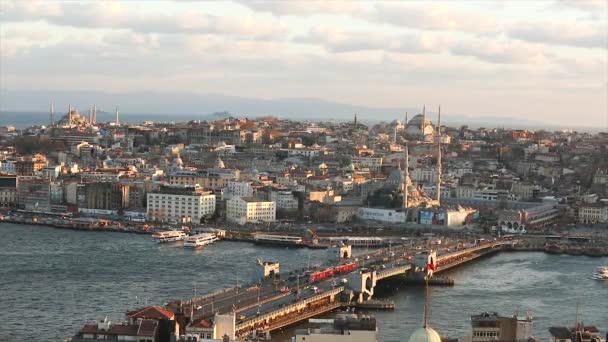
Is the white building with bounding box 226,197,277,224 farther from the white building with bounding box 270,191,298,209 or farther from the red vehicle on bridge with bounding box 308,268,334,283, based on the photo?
the red vehicle on bridge with bounding box 308,268,334,283

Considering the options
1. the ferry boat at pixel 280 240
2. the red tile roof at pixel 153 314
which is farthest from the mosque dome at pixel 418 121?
the red tile roof at pixel 153 314

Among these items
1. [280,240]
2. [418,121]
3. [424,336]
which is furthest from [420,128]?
[424,336]

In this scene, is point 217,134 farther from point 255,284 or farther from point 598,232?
point 255,284

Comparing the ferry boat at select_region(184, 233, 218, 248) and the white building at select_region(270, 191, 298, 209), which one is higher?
the white building at select_region(270, 191, 298, 209)

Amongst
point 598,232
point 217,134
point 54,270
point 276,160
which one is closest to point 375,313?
point 54,270

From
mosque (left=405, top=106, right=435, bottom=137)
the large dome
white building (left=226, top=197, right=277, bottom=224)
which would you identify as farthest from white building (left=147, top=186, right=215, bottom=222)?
mosque (left=405, top=106, right=435, bottom=137)

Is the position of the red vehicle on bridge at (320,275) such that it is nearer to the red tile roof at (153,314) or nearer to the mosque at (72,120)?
the red tile roof at (153,314)
